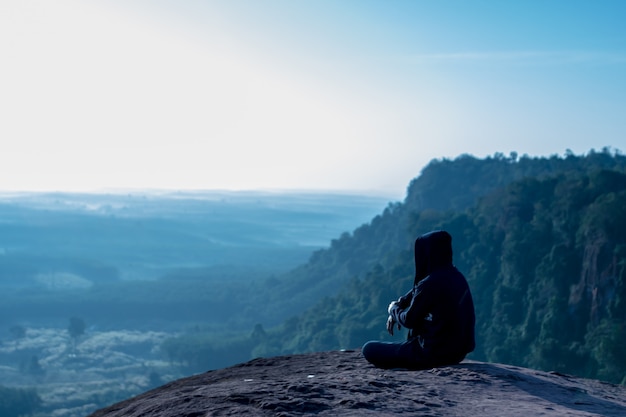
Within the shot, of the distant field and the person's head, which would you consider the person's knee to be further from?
the distant field

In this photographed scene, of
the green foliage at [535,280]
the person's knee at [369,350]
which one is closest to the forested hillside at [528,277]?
the green foliage at [535,280]

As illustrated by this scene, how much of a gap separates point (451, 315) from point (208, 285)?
64.6m

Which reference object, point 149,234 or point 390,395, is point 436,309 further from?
point 149,234

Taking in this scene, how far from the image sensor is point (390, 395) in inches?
244

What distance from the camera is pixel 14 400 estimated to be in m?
35.6

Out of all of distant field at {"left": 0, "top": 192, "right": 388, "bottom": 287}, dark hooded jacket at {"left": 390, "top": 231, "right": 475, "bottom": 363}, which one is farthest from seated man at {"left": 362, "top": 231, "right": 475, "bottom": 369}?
distant field at {"left": 0, "top": 192, "right": 388, "bottom": 287}

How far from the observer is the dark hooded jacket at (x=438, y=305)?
21.4 ft

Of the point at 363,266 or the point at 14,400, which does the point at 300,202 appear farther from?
the point at 14,400

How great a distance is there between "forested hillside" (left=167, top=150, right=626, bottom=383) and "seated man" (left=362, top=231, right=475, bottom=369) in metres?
18.3

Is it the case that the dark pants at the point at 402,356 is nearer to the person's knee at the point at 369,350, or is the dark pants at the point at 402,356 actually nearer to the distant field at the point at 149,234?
the person's knee at the point at 369,350

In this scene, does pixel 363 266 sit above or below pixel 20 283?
above

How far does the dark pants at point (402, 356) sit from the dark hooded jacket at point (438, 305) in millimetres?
66

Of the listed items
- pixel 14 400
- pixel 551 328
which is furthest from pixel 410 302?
pixel 14 400

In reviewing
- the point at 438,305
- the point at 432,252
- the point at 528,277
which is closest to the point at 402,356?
the point at 438,305
